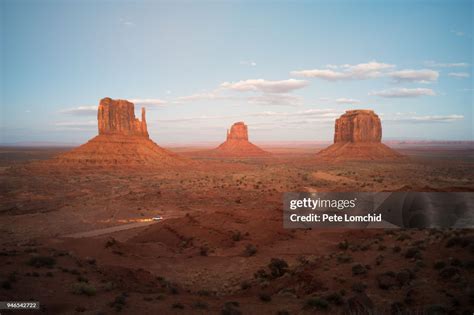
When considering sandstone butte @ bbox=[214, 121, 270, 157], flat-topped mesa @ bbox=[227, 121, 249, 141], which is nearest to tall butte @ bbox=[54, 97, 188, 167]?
sandstone butte @ bbox=[214, 121, 270, 157]

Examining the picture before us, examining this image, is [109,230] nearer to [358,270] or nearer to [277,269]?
[277,269]

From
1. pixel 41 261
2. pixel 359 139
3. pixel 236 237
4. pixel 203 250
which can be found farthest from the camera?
pixel 359 139

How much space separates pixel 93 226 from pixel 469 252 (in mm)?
21662

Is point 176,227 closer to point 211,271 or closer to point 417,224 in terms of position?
point 211,271

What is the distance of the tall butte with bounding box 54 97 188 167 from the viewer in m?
64.2

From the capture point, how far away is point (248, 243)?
16.7 metres

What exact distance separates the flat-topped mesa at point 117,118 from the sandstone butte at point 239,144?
6301 cm

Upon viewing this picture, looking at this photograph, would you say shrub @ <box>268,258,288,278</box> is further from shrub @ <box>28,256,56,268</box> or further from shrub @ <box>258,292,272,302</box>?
shrub @ <box>28,256,56,268</box>

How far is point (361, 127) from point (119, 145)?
244 ft

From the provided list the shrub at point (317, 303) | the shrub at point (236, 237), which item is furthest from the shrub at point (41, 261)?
the shrub at point (236, 237)

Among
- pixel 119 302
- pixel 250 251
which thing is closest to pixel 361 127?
pixel 250 251

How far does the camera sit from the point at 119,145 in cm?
7125

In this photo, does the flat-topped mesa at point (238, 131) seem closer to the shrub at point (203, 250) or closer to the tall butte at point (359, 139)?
the tall butte at point (359, 139)

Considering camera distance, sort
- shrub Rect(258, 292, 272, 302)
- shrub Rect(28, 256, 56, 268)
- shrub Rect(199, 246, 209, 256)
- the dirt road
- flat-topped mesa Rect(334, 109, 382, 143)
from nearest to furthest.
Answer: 1. shrub Rect(258, 292, 272, 302)
2. shrub Rect(28, 256, 56, 268)
3. shrub Rect(199, 246, 209, 256)
4. the dirt road
5. flat-topped mesa Rect(334, 109, 382, 143)
